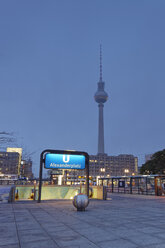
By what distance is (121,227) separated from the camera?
8.09 m

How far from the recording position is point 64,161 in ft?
61.3

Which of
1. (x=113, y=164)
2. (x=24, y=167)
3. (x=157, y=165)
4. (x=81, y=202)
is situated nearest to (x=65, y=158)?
(x=81, y=202)

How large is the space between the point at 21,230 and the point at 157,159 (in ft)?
194

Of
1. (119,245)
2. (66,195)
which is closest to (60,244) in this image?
(119,245)

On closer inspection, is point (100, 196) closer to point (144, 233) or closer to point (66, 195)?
point (66, 195)

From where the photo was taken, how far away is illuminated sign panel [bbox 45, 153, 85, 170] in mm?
18411

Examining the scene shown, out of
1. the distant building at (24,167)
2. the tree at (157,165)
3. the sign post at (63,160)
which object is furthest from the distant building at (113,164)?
the sign post at (63,160)

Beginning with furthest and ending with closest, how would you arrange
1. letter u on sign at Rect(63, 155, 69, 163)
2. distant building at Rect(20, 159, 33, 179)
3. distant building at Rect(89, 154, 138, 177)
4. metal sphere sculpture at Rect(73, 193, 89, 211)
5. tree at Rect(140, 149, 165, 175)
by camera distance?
1. distant building at Rect(89, 154, 138, 177)
2. distant building at Rect(20, 159, 33, 179)
3. tree at Rect(140, 149, 165, 175)
4. letter u on sign at Rect(63, 155, 69, 163)
5. metal sphere sculpture at Rect(73, 193, 89, 211)

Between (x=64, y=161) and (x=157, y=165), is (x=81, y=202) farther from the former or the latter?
(x=157, y=165)

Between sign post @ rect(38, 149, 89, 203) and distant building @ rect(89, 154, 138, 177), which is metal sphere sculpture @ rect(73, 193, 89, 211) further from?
distant building @ rect(89, 154, 138, 177)

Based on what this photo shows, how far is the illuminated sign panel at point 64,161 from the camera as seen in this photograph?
60.4 feet

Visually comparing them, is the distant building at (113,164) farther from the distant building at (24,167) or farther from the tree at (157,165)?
the tree at (157,165)

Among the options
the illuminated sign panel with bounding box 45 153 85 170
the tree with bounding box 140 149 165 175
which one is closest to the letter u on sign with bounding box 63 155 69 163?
the illuminated sign panel with bounding box 45 153 85 170

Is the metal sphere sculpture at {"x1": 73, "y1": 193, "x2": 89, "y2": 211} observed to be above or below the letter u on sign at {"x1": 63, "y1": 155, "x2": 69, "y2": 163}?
below
